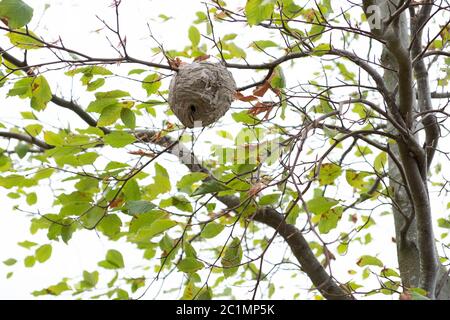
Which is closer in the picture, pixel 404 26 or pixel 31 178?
pixel 31 178

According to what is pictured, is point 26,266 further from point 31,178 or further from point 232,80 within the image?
point 232,80

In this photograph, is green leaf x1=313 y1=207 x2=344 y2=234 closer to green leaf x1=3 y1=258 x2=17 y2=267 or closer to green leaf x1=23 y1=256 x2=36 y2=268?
green leaf x1=23 y1=256 x2=36 y2=268

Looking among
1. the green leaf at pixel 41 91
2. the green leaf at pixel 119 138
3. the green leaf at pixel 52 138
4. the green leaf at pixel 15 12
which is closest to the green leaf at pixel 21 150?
the green leaf at pixel 52 138

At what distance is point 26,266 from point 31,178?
26.0 inches

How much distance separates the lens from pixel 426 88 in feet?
7.32

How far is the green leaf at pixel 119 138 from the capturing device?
1.66m

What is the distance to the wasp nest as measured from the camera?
1.54 metres

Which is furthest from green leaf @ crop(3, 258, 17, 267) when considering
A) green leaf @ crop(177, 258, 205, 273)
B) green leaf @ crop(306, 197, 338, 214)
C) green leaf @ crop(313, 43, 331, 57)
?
green leaf @ crop(313, 43, 331, 57)

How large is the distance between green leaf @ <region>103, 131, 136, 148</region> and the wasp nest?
0.16 m

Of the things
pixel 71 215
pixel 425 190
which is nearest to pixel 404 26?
pixel 425 190

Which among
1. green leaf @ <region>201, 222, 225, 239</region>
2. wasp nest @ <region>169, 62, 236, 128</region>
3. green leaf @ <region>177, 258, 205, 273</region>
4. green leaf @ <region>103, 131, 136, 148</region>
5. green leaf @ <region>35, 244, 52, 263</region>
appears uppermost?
wasp nest @ <region>169, 62, 236, 128</region>

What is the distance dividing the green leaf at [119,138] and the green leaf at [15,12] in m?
0.42
